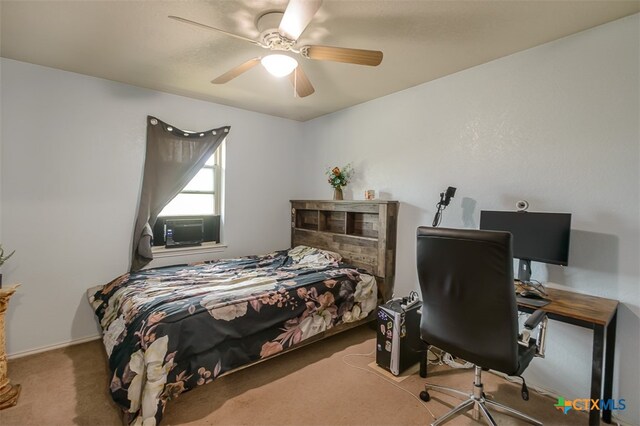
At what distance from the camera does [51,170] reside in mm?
2697

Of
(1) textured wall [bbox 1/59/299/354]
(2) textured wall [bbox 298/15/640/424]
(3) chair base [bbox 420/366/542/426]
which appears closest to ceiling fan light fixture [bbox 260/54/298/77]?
(2) textured wall [bbox 298/15/640/424]

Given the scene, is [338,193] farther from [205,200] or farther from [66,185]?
[66,185]

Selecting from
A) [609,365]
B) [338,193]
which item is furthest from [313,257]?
[609,365]

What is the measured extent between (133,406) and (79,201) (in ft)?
6.58

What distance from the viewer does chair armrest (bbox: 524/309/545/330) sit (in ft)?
5.09

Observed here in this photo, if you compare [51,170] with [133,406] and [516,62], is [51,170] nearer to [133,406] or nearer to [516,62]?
[133,406]

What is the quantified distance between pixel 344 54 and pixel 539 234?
1.75 meters

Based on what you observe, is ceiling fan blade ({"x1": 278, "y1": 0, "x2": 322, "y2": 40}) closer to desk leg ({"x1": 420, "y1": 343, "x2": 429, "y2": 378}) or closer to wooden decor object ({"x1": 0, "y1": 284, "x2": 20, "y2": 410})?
desk leg ({"x1": 420, "y1": 343, "x2": 429, "y2": 378})

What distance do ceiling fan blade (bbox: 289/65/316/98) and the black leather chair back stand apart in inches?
55.0

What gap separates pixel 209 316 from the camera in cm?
204

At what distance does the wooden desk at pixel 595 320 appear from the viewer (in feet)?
5.18

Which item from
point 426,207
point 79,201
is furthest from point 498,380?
point 79,201

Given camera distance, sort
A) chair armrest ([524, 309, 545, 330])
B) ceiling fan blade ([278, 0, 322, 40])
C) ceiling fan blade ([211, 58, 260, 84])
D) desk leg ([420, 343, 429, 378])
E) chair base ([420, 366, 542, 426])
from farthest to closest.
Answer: desk leg ([420, 343, 429, 378]) < ceiling fan blade ([211, 58, 260, 84]) < chair base ([420, 366, 542, 426]) < chair armrest ([524, 309, 545, 330]) < ceiling fan blade ([278, 0, 322, 40])

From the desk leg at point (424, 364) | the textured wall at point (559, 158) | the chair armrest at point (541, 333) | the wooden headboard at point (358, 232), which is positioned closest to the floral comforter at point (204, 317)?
the wooden headboard at point (358, 232)
